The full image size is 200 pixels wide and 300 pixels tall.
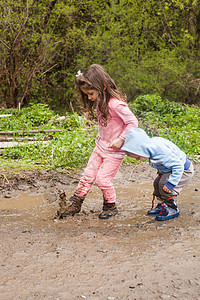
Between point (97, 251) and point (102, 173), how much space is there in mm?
1017


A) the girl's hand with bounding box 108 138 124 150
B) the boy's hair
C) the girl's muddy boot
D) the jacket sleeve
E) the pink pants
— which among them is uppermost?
the boy's hair

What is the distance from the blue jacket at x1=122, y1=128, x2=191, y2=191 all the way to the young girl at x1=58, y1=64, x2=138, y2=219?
0.86ft

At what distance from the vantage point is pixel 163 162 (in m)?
3.28

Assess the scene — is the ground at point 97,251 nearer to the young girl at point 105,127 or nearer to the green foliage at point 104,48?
the young girl at point 105,127

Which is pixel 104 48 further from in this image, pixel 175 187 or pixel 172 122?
pixel 175 187

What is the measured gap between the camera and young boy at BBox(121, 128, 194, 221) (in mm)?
3111

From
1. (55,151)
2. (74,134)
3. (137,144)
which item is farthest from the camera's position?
(74,134)

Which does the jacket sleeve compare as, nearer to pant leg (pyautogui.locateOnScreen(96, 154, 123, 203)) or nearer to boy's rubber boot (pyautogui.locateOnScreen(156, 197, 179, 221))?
pant leg (pyautogui.locateOnScreen(96, 154, 123, 203))

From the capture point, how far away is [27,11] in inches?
427

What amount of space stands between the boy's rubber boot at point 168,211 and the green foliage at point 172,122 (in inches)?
125

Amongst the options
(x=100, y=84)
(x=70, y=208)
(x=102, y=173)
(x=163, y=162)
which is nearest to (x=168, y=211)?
(x=163, y=162)

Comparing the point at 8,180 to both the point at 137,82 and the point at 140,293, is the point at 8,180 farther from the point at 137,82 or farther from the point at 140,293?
the point at 137,82

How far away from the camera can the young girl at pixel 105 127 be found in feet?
11.1

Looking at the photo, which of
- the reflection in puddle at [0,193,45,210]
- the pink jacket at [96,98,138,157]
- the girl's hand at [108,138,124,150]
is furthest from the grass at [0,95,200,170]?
the girl's hand at [108,138,124,150]
